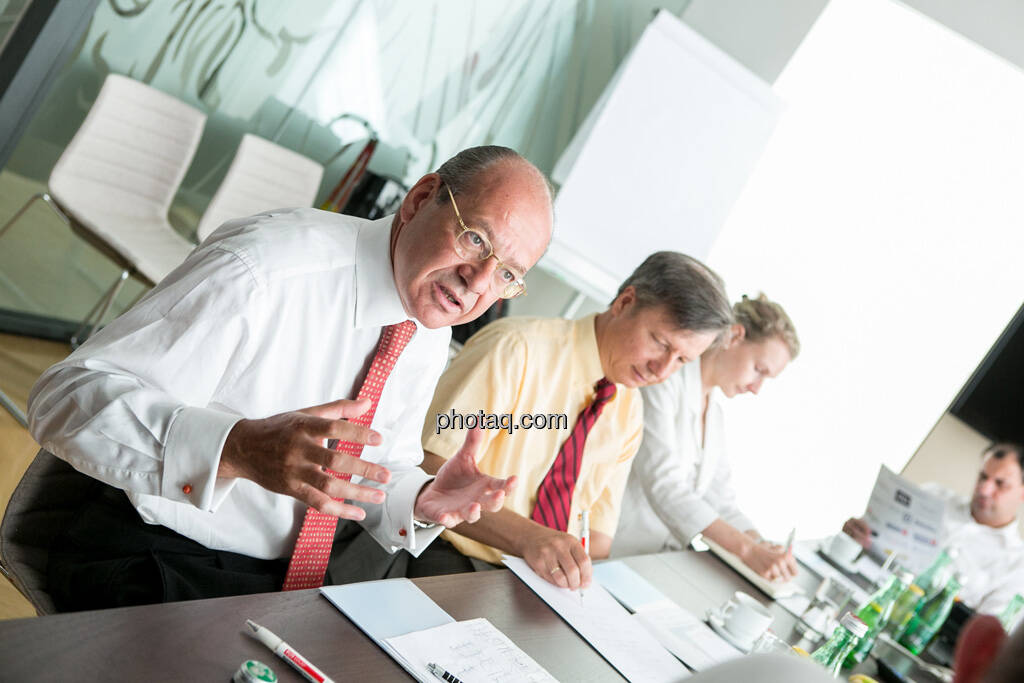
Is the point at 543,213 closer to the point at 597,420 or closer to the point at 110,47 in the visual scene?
the point at 597,420

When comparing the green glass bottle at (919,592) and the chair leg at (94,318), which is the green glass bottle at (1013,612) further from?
the chair leg at (94,318)

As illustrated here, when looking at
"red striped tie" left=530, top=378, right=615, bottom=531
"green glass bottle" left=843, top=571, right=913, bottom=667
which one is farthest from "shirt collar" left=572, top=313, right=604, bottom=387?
"green glass bottle" left=843, top=571, right=913, bottom=667

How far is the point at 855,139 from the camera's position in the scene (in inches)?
187

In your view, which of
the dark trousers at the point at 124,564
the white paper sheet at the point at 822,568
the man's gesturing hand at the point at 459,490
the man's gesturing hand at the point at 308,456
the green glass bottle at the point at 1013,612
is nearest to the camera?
the man's gesturing hand at the point at 308,456

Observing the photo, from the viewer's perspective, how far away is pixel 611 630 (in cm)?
159

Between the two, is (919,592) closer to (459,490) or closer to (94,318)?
(459,490)

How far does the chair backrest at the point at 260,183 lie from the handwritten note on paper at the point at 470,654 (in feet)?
8.43

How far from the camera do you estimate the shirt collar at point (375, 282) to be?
146 centimetres

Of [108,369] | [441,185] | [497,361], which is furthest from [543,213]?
[108,369]

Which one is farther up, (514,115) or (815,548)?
(514,115)

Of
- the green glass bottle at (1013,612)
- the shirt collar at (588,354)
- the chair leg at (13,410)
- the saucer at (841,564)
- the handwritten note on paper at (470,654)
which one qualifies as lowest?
the chair leg at (13,410)

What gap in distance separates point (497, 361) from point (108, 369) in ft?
3.27

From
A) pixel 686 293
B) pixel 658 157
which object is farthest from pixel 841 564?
Answer: pixel 658 157

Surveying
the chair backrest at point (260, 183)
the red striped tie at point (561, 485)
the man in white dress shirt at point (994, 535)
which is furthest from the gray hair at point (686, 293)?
the man in white dress shirt at point (994, 535)
